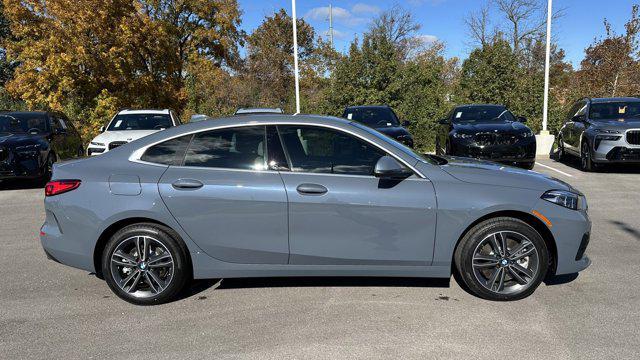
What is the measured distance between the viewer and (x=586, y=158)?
10969 mm

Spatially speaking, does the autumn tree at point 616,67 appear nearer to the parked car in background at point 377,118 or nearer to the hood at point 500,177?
the parked car in background at point 377,118

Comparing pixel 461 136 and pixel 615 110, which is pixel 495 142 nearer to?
pixel 461 136

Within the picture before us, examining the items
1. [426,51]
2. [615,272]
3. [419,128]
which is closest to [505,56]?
[419,128]

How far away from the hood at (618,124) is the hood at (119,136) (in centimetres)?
988

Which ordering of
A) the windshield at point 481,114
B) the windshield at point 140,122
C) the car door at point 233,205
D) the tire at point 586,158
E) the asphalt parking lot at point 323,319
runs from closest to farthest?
the asphalt parking lot at point 323,319 < the car door at point 233,205 < the tire at point 586,158 < the windshield at point 140,122 < the windshield at point 481,114

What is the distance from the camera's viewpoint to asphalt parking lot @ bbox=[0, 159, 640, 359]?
3.19m

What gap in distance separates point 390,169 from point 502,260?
1.20 meters

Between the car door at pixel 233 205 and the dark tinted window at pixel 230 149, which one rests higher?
the dark tinted window at pixel 230 149

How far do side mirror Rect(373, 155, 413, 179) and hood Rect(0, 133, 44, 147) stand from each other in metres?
8.65

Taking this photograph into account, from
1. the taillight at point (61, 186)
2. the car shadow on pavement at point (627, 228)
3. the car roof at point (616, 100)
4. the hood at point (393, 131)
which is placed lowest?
the car shadow on pavement at point (627, 228)

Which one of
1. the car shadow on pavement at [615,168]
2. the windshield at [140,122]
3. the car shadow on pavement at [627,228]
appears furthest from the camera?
the windshield at [140,122]

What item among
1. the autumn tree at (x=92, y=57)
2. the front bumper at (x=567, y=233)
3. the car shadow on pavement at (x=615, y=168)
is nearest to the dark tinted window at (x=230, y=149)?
the front bumper at (x=567, y=233)

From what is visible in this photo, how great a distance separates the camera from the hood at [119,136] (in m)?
10.1

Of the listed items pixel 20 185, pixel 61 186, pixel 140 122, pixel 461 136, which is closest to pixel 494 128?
pixel 461 136
